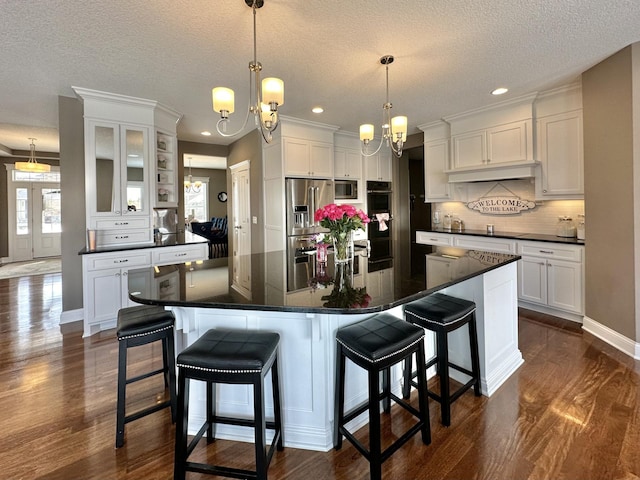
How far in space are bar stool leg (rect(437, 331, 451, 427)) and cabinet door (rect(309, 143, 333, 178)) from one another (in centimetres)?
347

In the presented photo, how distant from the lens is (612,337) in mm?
2852

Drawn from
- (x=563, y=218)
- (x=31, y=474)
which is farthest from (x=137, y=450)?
(x=563, y=218)

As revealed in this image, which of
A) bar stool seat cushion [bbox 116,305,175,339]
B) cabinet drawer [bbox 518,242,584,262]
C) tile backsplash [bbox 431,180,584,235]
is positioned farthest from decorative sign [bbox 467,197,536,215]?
bar stool seat cushion [bbox 116,305,175,339]

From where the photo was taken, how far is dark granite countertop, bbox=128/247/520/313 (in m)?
1.38

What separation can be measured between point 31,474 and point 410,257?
260 centimetres

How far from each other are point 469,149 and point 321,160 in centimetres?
219

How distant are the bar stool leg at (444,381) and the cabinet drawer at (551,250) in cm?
245

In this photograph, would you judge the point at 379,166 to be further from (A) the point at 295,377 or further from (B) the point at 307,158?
(A) the point at 295,377

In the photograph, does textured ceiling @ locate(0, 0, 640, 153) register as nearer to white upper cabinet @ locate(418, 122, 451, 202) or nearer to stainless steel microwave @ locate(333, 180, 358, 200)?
white upper cabinet @ locate(418, 122, 451, 202)

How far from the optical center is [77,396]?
7.13 ft

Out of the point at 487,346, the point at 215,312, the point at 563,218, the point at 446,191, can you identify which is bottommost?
the point at 487,346

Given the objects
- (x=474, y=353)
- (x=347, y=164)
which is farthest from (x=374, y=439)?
(x=347, y=164)

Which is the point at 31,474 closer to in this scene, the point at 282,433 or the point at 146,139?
the point at 282,433

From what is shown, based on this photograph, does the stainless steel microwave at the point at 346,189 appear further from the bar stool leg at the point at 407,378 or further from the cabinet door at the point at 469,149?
the bar stool leg at the point at 407,378
